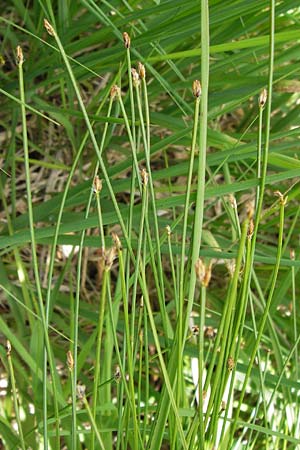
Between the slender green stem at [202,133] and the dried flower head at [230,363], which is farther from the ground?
the slender green stem at [202,133]

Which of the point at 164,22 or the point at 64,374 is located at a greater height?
the point at 164,22

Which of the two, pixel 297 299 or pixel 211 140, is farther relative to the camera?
pixel 297 299

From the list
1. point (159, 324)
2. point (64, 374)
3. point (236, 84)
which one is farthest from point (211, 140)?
point (64, 374)

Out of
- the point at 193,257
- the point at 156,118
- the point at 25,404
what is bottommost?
the point at 25,404

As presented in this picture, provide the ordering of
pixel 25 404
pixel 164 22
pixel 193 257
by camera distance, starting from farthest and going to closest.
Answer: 1. pixel 25 404
2. pixel 164 22
3. pixel 193 257

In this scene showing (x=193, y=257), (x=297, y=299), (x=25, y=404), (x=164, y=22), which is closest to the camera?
(x=193, y=257)

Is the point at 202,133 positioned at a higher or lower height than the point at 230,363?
higher

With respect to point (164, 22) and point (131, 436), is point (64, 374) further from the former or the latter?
point (164, 22)

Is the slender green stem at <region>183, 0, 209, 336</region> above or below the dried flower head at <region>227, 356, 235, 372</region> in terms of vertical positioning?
above
